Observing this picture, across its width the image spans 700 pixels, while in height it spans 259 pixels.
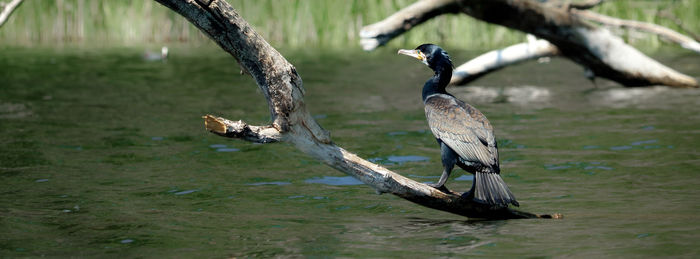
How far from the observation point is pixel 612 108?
1112 centimetres

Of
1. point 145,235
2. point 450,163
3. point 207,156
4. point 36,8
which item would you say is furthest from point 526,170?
point 36,8

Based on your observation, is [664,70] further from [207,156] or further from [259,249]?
[259,249]

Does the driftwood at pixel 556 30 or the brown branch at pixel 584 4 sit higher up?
the brown branch at pixel 584 4

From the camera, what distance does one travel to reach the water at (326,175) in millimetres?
5176

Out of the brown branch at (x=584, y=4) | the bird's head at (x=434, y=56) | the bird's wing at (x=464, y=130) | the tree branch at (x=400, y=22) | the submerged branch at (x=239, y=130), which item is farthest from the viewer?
the brown branch at (x=584, y=4)

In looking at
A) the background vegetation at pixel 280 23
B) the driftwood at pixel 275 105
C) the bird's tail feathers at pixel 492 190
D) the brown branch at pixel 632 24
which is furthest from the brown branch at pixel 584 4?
the background vegetation at pixel 280 23

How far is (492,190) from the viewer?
17.2ft

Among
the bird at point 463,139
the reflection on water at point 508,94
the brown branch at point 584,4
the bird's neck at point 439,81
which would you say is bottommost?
the reflection on water at point 508,94

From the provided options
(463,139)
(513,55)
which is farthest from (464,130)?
(513,55)

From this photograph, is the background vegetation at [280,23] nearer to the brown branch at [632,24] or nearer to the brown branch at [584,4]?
the brown branch at [632,24]

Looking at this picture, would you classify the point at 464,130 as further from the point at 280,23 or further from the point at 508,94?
the point at 280,23

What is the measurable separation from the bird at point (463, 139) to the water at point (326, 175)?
28cm

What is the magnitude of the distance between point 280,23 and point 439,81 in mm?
14166

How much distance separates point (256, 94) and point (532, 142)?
18.5 feet
